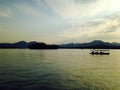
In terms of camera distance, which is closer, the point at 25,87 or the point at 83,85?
the point at 25,87

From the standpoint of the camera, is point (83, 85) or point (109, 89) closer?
point (109, 89)

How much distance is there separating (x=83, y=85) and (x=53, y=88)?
6329mm

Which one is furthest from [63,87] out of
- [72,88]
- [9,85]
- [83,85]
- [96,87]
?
[9,85]

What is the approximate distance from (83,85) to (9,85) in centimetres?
1452

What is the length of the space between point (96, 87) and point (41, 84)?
1077 cm

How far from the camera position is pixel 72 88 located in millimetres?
30422

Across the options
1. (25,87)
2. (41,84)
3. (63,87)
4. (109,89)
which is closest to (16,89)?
(25,87)

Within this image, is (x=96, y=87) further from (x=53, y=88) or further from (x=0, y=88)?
(x=0, y=88)

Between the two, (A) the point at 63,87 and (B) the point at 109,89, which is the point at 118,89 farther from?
(A) the point at 63,87

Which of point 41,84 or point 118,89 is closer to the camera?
point 118,89

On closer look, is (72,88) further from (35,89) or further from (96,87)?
(35,89)

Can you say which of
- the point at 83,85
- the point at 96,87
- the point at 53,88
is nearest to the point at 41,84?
the point at 53,88

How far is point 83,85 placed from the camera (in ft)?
108

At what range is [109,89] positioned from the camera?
99.6ft
